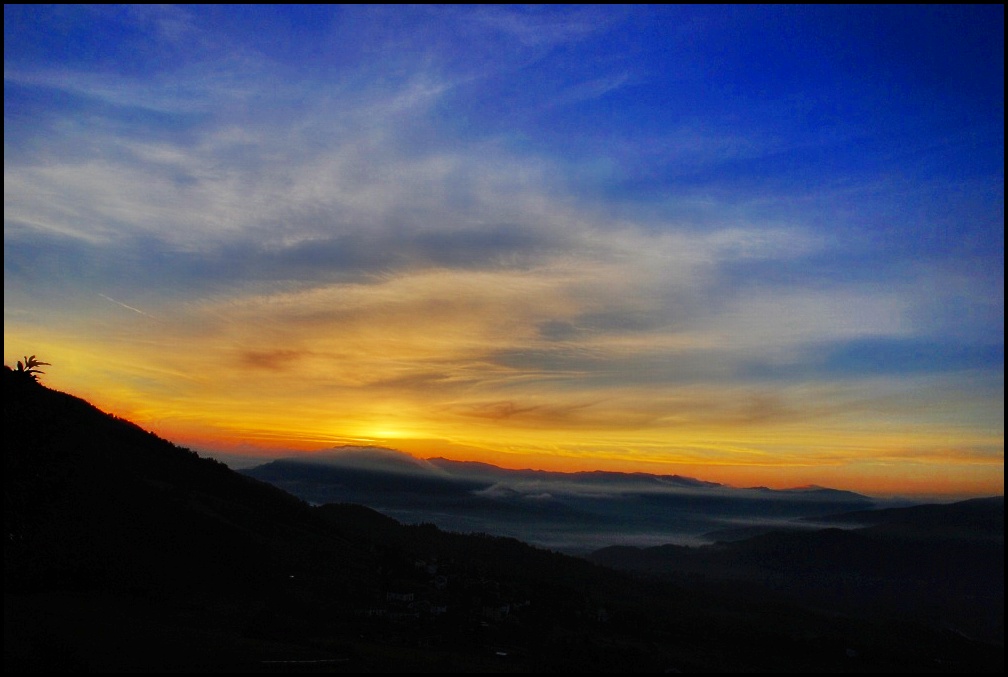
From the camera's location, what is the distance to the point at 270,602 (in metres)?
30.3

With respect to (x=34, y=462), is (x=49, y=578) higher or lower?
lower

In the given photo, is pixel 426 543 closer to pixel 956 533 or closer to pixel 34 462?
pixel 34 462

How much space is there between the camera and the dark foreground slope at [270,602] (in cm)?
2077

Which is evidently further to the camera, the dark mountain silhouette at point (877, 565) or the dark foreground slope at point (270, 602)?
the dark mountain silhouette at point (877, 565)

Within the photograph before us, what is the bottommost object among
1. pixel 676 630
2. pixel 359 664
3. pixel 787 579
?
pixel 787 579

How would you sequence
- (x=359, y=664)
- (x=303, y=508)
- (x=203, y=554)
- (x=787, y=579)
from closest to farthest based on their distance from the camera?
(x=359, y=664) < (x=203, y=554) < (x=303, y=508) < (x=787, y=579)

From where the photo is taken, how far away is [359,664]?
2033 centimetres

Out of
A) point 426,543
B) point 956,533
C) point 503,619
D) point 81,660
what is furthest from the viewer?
point 956,533

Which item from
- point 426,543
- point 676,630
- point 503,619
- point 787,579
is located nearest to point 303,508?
point 426,543

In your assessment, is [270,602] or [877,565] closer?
[270,602]

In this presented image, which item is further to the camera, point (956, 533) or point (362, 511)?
point (956, 533)

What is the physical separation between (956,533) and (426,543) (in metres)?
91.4

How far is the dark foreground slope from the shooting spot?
20766mm

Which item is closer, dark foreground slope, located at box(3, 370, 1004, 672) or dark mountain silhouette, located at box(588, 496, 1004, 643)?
dark foreground slope, located at box(3, 370, 1004, 672)
